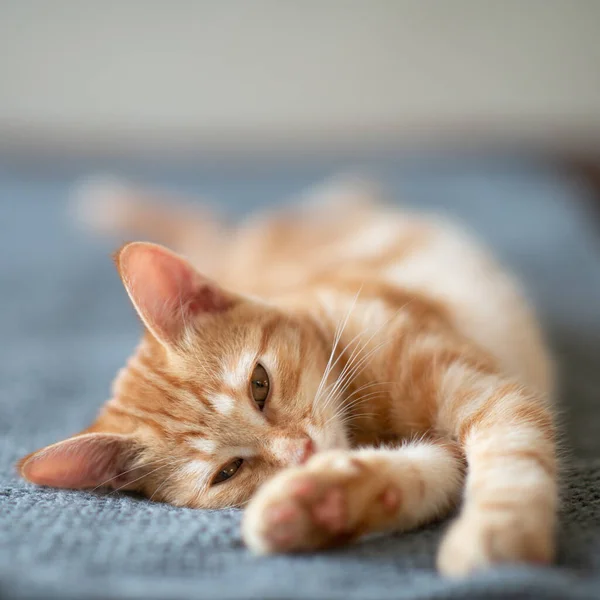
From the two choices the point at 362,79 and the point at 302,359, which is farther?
the point at 362,79

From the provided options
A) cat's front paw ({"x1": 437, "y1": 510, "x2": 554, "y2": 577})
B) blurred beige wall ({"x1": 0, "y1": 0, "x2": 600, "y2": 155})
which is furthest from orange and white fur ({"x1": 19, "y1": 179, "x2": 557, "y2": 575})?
blurred beige wall ({"x1": 0, "y1": 0, "x2": 600, "y2": 155})

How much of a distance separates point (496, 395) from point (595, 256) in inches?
57.7

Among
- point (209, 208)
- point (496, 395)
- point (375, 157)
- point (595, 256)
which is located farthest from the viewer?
point (375, 157)

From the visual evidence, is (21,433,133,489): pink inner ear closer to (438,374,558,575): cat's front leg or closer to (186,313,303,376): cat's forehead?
(186,313,303,376): cat's forehead

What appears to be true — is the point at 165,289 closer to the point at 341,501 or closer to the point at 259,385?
the point at 259,385

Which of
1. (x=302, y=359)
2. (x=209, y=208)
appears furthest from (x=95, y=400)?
(x=209, y=208)

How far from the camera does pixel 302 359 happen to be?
1.11 m

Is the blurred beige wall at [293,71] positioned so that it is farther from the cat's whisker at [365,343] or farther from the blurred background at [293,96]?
the cat's whisker at [365,343]

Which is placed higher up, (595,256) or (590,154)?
(590,154)

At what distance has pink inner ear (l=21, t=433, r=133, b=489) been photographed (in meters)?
1.00

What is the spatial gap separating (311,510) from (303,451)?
0.68 ft

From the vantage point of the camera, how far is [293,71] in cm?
360

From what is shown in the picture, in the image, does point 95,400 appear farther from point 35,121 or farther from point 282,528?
point 35,121

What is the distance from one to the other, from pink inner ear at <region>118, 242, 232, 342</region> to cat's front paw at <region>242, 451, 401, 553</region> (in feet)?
1.34
